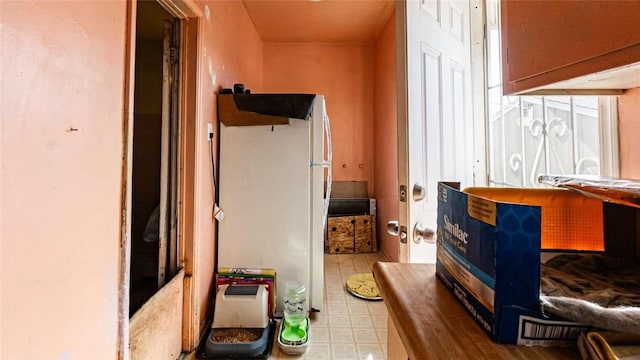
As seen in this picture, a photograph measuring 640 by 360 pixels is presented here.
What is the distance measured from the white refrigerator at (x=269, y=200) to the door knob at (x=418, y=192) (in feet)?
3.83

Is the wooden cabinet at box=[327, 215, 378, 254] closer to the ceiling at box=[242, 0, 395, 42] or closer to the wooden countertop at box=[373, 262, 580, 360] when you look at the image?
the ceiling at box=[242, 0, 395, 42]

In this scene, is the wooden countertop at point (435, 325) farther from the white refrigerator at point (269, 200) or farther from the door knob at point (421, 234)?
the white refrigerator at point (269, 200)

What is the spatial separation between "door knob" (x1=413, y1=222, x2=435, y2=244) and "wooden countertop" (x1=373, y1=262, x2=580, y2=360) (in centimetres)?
36

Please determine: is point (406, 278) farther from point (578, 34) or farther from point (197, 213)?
point (197, 213)

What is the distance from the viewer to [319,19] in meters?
3.33

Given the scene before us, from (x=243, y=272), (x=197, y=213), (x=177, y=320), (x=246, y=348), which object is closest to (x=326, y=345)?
(x=246, y=348)

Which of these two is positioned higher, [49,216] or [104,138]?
[104,138]

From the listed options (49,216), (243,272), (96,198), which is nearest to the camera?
(49,216)

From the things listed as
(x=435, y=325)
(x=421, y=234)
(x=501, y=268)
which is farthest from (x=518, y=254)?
(x=421, y=234)

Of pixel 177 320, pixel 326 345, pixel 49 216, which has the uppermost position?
pixel 49 216

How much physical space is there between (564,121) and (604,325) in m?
1.16

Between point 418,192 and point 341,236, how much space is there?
268cm

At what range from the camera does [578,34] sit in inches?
21.0

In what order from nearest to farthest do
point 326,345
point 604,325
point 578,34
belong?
point 604,325, point 578,34, point 326,345
